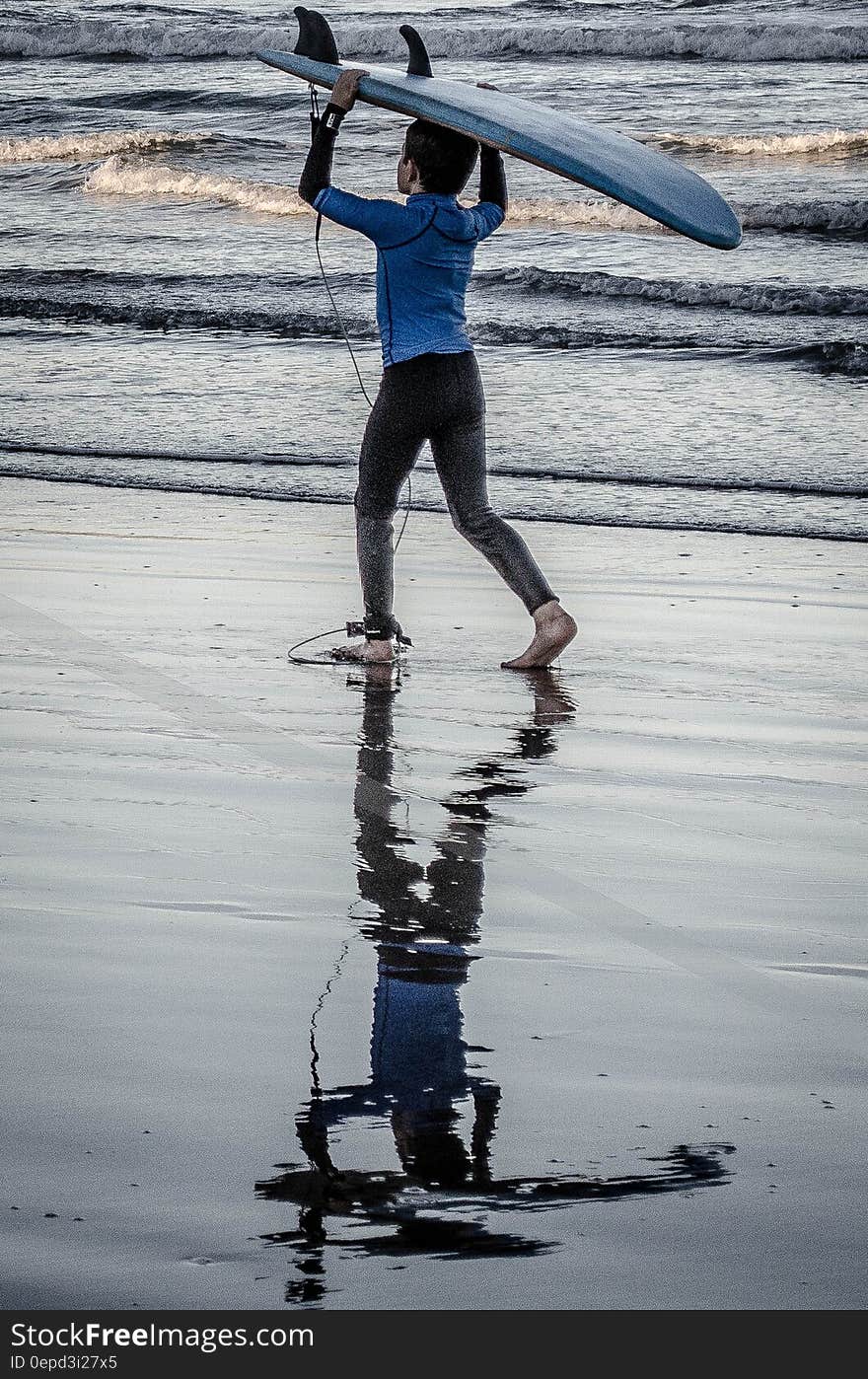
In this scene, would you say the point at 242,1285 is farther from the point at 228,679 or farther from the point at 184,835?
the point at 228,679

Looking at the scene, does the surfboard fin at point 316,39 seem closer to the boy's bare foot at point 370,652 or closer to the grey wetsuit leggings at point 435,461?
the grey wetsuit leggings at point 435,461

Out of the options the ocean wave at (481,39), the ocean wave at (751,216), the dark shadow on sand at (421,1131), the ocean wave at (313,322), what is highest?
the ocean wave at (481,39)

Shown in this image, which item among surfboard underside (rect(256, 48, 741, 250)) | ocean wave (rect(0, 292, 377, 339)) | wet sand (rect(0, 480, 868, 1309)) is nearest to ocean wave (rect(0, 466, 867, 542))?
wet sand (rect(0, 480, 868, 1309))

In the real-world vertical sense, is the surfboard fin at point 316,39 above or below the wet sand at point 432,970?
above

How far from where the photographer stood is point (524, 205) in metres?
22.8

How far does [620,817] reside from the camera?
14.3ft

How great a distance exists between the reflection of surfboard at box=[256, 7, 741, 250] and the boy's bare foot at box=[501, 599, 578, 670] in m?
1.35

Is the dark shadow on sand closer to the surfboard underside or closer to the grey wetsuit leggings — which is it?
the grey wetsuit leggings

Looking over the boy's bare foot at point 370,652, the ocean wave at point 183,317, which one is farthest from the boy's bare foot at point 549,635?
the ocean wave at point 183,317

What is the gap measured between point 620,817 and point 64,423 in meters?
7.66

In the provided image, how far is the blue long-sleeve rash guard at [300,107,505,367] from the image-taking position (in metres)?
5.37

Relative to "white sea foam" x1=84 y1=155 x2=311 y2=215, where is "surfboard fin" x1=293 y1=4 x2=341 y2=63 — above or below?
below

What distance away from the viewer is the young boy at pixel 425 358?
5422 mm

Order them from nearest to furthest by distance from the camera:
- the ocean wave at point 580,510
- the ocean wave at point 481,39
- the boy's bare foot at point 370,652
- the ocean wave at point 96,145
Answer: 1. the boy's bare foot at point 370,652
2. the ocean wave at point 580,510
3. the ocean wave at point 96,145
4. the ocean wave at point 481,39
